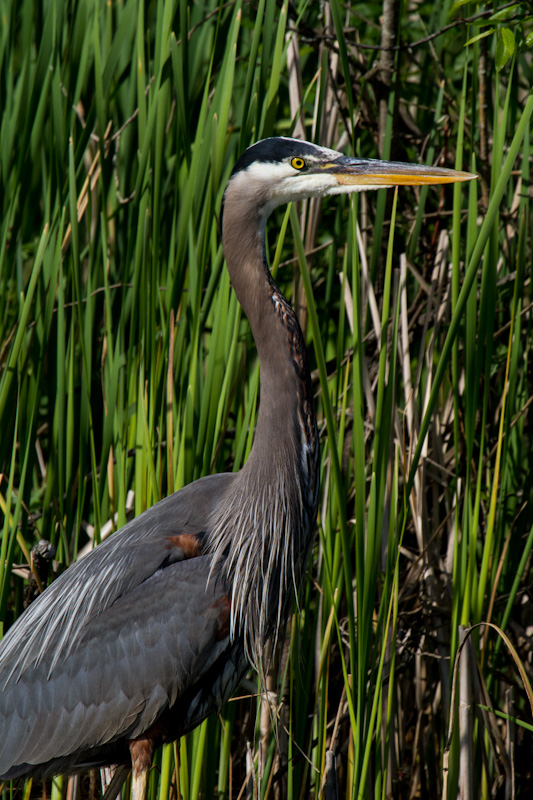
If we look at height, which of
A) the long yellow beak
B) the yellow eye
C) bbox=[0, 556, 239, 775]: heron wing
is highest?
the yellow eye

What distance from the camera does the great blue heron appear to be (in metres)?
1.88

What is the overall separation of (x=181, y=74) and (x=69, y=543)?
1262 mm

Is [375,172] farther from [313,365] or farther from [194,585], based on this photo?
[194,585]

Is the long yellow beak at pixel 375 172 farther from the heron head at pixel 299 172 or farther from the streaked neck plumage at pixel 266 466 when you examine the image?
the streaked neck plumage at pixel 266 466

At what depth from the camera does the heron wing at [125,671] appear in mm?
1866

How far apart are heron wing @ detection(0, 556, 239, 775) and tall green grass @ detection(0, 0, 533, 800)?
19cm

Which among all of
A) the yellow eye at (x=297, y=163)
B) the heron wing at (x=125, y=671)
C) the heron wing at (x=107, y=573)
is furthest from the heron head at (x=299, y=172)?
the heron wing at (x=125, y=671)

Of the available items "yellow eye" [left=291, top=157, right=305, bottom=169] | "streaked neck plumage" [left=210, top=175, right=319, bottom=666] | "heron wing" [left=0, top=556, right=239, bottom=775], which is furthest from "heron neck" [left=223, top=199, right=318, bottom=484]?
"heron wing" [left=0, top=556, right=239, bottom=775]

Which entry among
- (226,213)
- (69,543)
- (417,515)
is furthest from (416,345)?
(69,543)

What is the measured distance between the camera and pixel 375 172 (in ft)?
6.21

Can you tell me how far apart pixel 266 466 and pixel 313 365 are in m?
0.83

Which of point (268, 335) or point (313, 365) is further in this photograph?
point (313, 365)

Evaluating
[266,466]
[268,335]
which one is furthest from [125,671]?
[268,335]

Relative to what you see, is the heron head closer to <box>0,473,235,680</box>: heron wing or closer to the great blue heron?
the great blue heron
